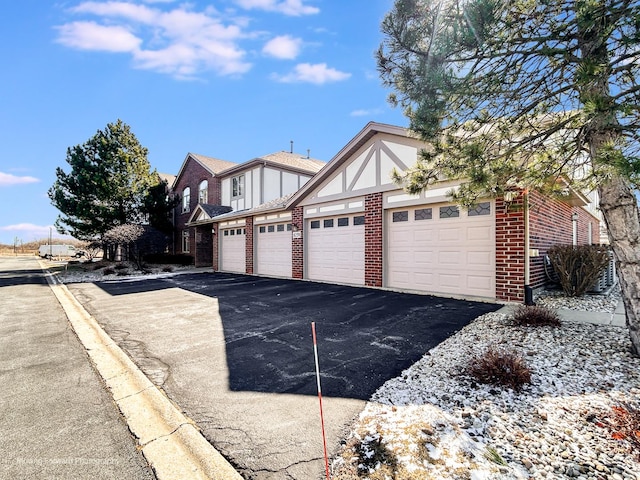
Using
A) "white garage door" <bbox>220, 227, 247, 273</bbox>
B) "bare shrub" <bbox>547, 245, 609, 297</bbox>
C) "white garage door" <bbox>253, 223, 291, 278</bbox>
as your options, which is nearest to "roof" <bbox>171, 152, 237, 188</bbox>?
"white garage door" <bbox>220, 227, 247, 273</bbox>

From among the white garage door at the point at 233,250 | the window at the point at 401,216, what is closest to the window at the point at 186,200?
the white garage door at the point at 233,250

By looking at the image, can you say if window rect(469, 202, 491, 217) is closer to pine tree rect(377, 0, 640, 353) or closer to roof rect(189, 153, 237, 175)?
pine tree rect(377, 0, 640, 353)

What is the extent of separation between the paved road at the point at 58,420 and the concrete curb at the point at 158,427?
98 mm

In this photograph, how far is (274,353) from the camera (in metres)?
4.79

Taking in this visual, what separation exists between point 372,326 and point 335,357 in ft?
5.79

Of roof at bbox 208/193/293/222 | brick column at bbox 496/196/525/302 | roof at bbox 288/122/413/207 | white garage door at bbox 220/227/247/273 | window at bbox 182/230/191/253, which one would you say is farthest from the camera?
window at bbox 182/230/191/253

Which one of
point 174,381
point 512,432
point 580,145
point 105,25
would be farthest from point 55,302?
point 580,145

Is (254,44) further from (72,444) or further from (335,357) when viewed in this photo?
(72,444)

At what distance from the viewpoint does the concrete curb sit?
A: 2.38m

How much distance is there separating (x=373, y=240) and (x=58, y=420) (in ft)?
28.6

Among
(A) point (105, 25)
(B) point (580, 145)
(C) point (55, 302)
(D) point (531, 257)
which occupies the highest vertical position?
(A) point (105, 25)

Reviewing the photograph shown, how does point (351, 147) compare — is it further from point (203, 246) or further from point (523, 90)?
point (203, 246)

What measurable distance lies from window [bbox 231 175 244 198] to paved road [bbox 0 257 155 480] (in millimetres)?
16367

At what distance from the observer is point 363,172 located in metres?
11.0
